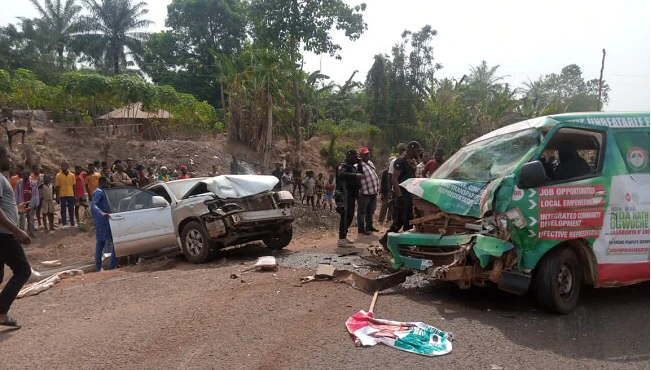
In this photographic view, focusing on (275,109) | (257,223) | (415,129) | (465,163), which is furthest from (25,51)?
(465,163)

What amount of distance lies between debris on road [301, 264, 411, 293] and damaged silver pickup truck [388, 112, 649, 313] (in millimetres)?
393

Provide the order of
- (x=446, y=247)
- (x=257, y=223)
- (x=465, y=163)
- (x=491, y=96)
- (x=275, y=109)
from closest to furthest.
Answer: (x=446, y=247)
(x=465, y=163)
(x=257, y=223)
(x=275, y=109)
(x=491, y=96)

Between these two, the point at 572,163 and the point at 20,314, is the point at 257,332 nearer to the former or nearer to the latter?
the point at 20,314

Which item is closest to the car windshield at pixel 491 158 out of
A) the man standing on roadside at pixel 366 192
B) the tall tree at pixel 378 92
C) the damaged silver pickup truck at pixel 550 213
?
the damaged silver pickup truck at pixel 550 213

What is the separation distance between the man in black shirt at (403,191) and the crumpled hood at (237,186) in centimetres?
222

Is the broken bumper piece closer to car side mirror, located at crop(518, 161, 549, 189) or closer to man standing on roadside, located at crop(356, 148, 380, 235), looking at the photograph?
car side mirror, located at crop(518, 161, 549, 189)

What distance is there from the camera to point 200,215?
873cm

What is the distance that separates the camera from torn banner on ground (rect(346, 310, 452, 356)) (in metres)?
4.46

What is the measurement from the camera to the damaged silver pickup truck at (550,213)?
512cm

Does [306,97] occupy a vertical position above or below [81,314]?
above

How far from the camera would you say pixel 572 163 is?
566 centimetres

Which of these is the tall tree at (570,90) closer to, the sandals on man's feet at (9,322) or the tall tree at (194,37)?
the tall tree at (194,37)

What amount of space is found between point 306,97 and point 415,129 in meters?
9.02

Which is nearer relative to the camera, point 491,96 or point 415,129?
point 415,129
